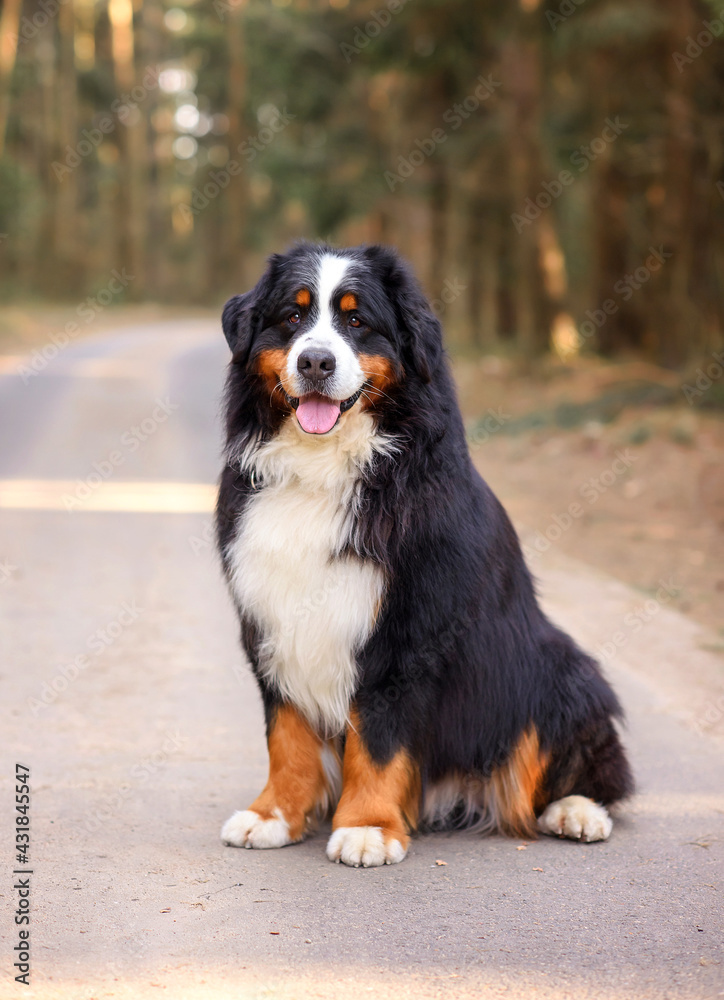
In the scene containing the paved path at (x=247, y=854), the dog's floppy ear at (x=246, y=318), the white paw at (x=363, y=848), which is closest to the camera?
the paved path at (x=247, y=854)

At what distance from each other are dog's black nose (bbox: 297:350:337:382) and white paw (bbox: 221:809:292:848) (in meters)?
1.52

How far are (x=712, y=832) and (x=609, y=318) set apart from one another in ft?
49.8

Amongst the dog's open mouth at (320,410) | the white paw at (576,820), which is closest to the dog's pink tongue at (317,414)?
the dog's open mouth at (320,410)

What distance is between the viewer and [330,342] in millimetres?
3684

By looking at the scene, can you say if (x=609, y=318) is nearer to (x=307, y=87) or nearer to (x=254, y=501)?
(x=307, y=87)

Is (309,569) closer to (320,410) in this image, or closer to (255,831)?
(320,410)

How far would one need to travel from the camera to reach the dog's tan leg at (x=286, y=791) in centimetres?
371

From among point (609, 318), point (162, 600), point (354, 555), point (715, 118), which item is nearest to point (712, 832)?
point (354, 555)

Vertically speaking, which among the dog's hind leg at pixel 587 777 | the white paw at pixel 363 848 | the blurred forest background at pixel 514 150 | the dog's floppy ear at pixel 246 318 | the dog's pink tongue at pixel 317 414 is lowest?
the white paw at pixel 363 848

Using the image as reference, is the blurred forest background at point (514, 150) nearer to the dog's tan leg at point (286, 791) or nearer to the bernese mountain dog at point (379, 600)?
the bernese mountain dog at point (379, 600)

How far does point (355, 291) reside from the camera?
3.81m

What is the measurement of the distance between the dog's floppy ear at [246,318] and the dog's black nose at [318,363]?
0.36 m

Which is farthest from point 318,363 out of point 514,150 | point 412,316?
point 514,150

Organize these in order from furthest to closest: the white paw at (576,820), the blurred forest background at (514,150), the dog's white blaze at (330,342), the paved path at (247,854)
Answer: the blurred forest background at (514,150)
the white paw at (576,820)
the dog's white blaze at (330,342)
the paved path at (247,854)
